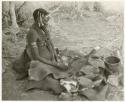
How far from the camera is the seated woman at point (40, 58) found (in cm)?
319

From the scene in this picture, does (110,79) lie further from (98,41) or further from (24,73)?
(24,73)

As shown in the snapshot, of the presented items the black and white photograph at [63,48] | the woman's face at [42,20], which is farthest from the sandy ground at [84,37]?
the woman's face at [42,20]

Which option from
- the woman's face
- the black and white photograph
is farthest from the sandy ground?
the woman's face

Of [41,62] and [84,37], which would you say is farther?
[84,37]

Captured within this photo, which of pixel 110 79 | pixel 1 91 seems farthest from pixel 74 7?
pixel 1 91

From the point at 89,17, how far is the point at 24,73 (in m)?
0.70

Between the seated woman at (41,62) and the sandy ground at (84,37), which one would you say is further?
the sandy ground at (84,37)

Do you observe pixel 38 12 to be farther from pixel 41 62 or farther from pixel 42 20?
pixel 41 62

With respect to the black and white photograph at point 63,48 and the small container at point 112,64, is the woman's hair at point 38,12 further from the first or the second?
the small container at point 112,64

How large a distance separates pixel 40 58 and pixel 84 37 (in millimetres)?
412

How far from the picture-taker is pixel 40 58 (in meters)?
3.21

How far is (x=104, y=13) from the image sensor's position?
10.8 feet

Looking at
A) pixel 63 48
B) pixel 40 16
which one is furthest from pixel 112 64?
pixel 40 16

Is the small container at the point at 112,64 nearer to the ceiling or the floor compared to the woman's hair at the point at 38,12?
nearer to the floor
